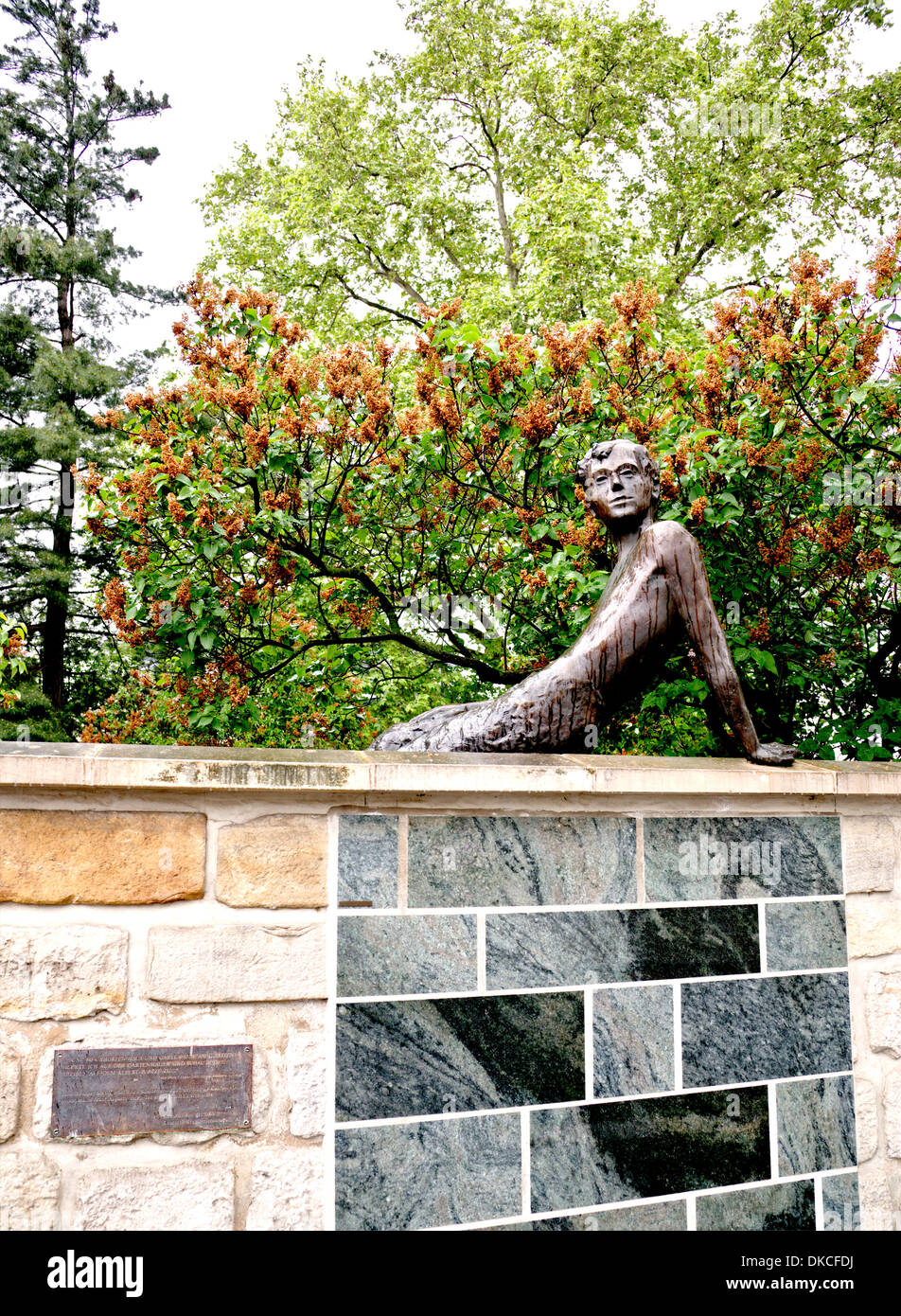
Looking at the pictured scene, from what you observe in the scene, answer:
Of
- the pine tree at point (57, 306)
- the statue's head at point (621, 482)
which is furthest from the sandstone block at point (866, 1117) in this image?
the pine tree at point (57, 306)

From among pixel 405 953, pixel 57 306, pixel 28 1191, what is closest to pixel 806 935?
pixel 405 953

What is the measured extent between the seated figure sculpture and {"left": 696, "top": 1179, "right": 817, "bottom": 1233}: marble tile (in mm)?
1124

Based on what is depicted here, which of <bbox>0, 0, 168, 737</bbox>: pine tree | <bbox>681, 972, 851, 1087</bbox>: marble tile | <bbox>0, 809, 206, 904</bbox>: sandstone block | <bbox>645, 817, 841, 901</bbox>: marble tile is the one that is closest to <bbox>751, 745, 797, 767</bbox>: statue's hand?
<bbox>645, 817, 841, 901</bbox>: marble tile

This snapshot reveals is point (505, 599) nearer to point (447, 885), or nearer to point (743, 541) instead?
point (743, 541)

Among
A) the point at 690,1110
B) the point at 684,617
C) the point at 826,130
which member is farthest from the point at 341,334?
the point at 690,1110

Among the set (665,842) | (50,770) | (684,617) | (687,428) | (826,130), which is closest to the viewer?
(50,770)

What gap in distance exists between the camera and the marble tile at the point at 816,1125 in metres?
2.42

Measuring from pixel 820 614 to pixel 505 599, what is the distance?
1.54 m

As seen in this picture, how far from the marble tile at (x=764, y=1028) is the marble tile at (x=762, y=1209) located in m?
0.28

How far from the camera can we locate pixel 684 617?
2582 mm

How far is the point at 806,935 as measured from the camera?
2521mm

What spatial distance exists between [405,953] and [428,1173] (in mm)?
509

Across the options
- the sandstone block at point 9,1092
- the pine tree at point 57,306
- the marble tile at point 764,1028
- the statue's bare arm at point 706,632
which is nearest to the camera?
the sandstone block at point 9,1092

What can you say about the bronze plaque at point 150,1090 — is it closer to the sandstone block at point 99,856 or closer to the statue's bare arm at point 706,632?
the sandstone block at point 99,856
